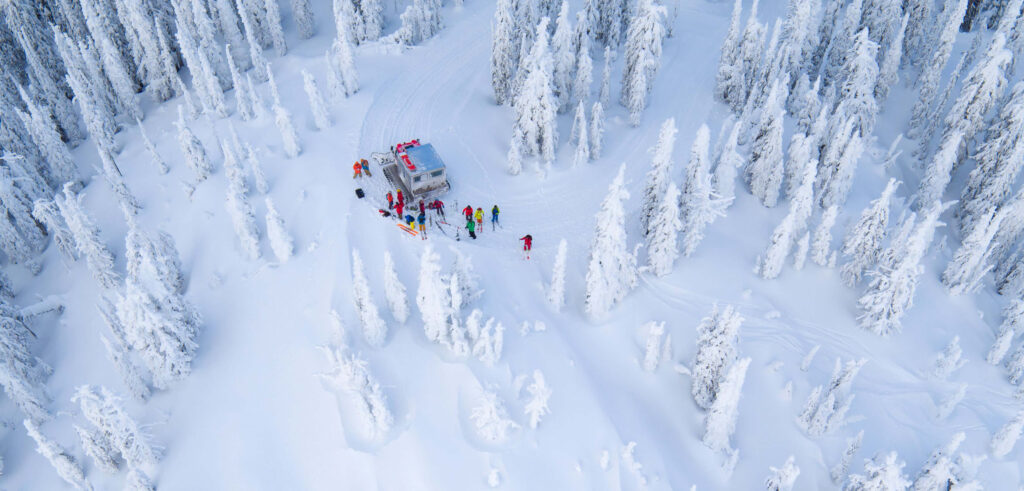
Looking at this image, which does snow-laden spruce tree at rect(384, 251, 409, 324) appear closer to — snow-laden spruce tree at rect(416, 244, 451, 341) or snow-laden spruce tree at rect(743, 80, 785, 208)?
snow-laden spruce tree at rect(416, 244, 451, 341)

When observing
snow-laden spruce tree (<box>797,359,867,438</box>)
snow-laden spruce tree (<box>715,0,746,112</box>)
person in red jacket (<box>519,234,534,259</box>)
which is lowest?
snow-laden spruce tree (<box>797,359,867,438</box>)

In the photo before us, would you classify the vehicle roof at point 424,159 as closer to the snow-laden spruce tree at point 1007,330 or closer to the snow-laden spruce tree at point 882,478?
the snow-laden spruce tree at point 882,478

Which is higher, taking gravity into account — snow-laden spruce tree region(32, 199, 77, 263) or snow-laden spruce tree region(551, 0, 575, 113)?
snow-laden spruce tree region(551, 0, 575, 113)

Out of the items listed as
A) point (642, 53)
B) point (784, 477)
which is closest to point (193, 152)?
point (642, 53)

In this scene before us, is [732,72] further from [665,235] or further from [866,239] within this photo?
[665,235]

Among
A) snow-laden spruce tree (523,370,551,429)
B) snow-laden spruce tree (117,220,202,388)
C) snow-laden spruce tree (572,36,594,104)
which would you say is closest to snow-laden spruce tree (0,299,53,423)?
snow-laden spruce tree (117,220,202,388)
